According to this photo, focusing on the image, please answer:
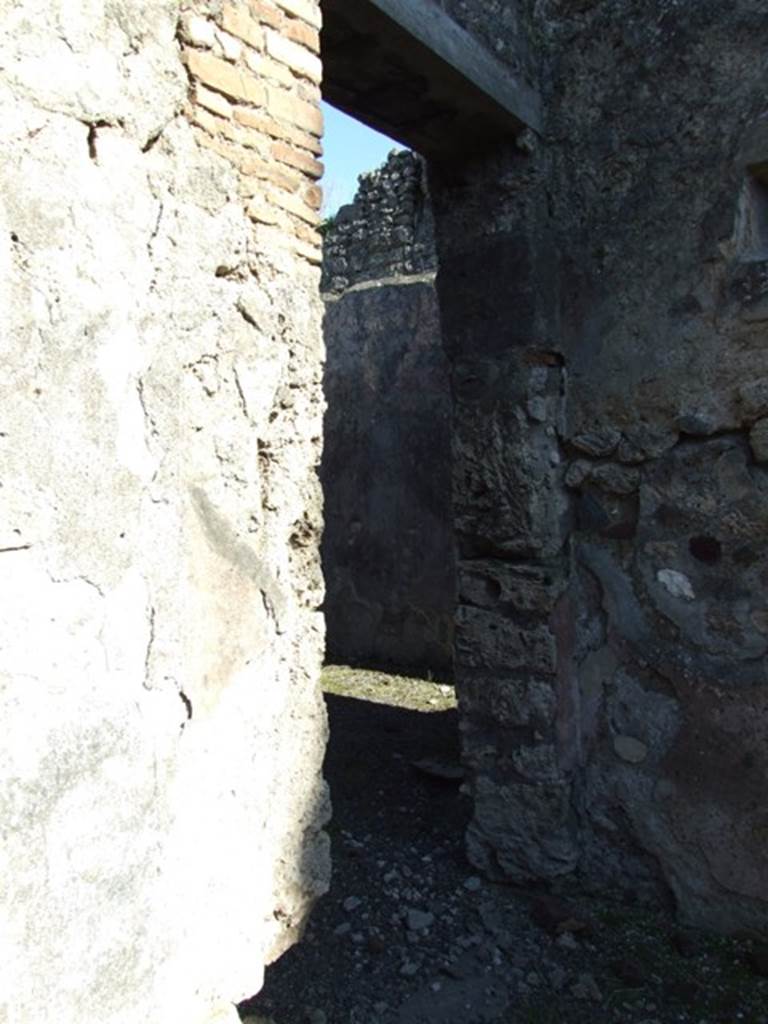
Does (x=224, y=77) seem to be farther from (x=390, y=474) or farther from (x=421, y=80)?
(x=390, y=474)

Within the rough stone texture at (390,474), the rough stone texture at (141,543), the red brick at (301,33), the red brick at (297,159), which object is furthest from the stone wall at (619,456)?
the rough stone texture at (390,474)

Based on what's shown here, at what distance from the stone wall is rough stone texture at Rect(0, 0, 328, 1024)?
1.21 m

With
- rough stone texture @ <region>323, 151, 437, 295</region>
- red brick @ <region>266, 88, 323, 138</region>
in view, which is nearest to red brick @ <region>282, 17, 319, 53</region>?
red brick @ <region>266, 88, 323, 138</region>

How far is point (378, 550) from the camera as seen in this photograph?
19.6 feet

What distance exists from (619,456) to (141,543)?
5.76 feet

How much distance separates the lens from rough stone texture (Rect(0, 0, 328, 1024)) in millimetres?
1278

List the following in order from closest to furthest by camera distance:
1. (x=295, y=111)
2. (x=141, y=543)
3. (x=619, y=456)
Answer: (x=141, y=543) < (x=295, y=111) < (x=619, y=456)

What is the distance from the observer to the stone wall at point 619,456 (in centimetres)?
254

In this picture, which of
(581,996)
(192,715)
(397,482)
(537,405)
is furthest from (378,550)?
(192,715)

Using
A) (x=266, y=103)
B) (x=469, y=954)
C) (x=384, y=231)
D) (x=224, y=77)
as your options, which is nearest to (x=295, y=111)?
(x=266, y=103)

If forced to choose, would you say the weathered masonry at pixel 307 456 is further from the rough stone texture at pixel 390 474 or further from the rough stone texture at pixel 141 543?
the rough stone texture at pixel 390 474

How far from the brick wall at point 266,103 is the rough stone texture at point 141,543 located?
0.15 feet

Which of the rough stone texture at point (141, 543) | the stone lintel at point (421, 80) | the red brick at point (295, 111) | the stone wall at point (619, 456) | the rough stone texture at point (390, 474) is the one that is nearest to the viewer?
the rough stone texture at point (141, 543)

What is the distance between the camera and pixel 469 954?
2596 mm
